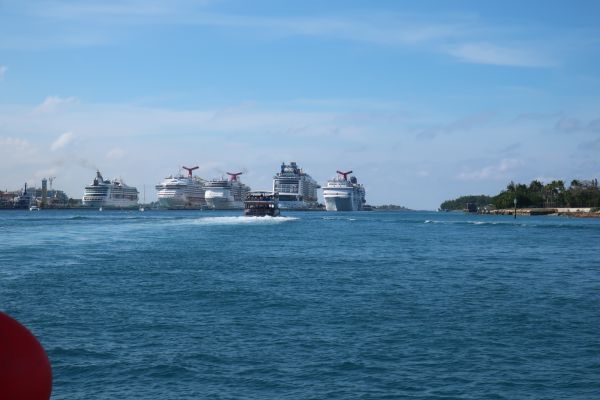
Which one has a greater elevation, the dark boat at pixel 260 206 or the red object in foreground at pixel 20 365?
the dark boat at pixel 260 206

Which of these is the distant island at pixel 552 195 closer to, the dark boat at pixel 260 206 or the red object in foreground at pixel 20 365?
the dark boat at pixel 260 206

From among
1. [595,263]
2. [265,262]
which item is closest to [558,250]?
[595,263]

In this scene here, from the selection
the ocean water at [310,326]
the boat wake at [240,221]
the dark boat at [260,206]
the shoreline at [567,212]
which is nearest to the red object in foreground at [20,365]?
the ocean water at [310,326]

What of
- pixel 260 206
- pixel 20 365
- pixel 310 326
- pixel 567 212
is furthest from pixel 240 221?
pixel 20 365

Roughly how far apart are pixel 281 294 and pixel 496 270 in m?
15.0

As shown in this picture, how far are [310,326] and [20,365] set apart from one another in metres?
15.4

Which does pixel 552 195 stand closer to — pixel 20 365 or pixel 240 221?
pixel 240 221

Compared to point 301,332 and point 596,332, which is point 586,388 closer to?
point 596,332

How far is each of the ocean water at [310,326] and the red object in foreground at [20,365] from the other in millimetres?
8681

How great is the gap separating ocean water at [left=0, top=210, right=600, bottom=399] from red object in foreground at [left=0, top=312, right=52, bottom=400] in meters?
8.68

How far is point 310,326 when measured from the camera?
64.4ft

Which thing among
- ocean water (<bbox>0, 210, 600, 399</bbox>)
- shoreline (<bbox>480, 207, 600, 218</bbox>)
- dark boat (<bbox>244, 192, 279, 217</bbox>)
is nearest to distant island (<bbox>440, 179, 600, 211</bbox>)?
shoreline (<bbox>480, 207, 600, 218</bbox>)

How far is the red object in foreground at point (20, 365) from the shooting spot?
4.51m

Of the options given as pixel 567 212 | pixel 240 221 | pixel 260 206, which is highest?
pixel 260 206
